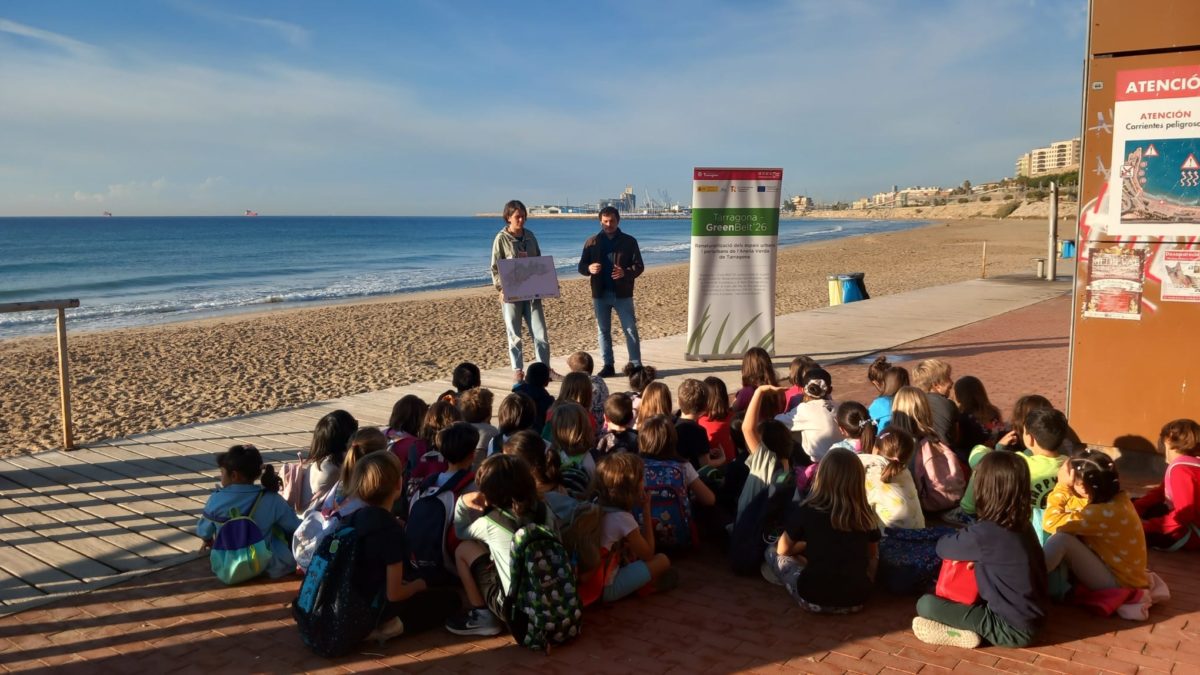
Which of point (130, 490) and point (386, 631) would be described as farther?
point (130, 490)

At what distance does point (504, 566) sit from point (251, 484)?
160 cm

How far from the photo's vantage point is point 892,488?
4508mm

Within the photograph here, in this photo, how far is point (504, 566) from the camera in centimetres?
373

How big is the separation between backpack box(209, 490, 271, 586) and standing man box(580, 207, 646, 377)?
5.44 m

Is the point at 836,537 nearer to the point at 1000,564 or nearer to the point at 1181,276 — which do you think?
the point at 1000,564

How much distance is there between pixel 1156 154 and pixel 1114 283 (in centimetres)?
93

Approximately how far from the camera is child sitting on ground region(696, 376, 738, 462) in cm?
543

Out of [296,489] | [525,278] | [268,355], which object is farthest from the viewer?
[268,355]

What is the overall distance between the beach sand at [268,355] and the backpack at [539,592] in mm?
6381

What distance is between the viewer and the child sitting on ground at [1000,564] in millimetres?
3545

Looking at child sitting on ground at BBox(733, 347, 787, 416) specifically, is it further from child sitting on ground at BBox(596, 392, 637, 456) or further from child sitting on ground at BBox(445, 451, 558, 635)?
child sitting on ground at BBox(445, 451, 558, 635)

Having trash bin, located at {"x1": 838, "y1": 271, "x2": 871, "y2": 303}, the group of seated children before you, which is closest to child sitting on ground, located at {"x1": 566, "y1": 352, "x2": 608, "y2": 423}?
the group of seated children

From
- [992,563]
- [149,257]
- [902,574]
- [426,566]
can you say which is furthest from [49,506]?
[149,257]

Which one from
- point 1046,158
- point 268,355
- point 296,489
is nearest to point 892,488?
point 296,489
